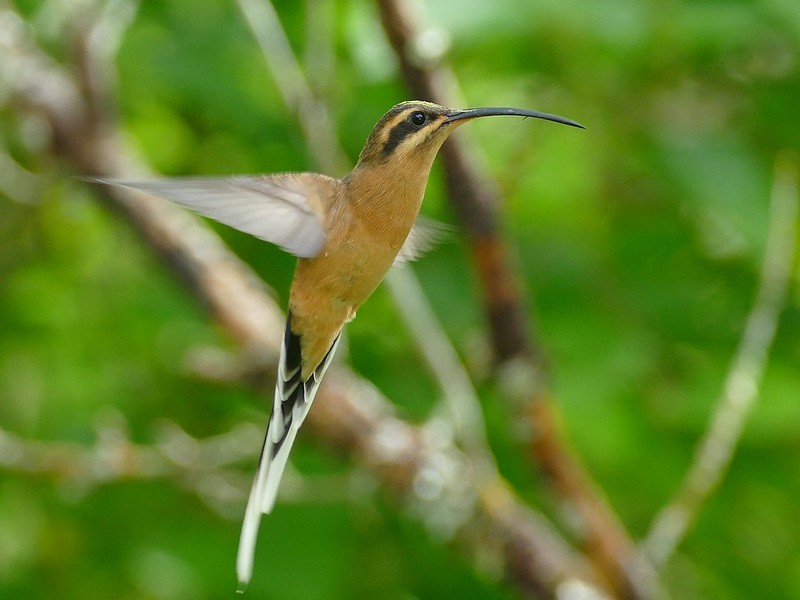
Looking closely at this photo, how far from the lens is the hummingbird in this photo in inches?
56.7

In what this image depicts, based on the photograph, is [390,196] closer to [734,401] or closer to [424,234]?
[424,234]

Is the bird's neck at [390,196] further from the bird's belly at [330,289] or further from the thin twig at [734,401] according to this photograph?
the thin twig at [734,401]

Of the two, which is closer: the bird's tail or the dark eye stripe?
the dark eye stripe

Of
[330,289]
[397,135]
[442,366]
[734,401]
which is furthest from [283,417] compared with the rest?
[734,401]

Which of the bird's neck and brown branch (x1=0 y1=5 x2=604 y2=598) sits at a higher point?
the bird's neck

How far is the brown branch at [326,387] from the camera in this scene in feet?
8.79

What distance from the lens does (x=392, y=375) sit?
320 cm

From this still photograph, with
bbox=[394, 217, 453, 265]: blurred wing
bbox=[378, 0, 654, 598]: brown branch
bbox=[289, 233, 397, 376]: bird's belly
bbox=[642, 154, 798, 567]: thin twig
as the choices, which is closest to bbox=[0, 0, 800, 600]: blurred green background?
bbox=[642, 154, 798, 567]: thin twig

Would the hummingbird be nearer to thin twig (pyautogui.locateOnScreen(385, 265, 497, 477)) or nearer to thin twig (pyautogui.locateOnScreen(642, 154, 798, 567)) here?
thin twig (pyautogui.locateOnScreen(385, 265, 497, 477))

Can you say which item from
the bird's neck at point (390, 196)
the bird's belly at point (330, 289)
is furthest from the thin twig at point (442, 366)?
the bird's neck at point (390, 196)

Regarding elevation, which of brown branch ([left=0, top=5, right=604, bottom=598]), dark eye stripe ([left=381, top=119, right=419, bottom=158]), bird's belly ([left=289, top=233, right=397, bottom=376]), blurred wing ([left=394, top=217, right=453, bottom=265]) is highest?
dark eye stripe ([left=381, top=119, right=419, bottom=158])

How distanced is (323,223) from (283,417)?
0.32 metres

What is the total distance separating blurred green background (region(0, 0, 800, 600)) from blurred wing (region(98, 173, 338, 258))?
1.17 meters

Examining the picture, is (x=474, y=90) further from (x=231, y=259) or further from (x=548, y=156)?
(x=231, y=259)
